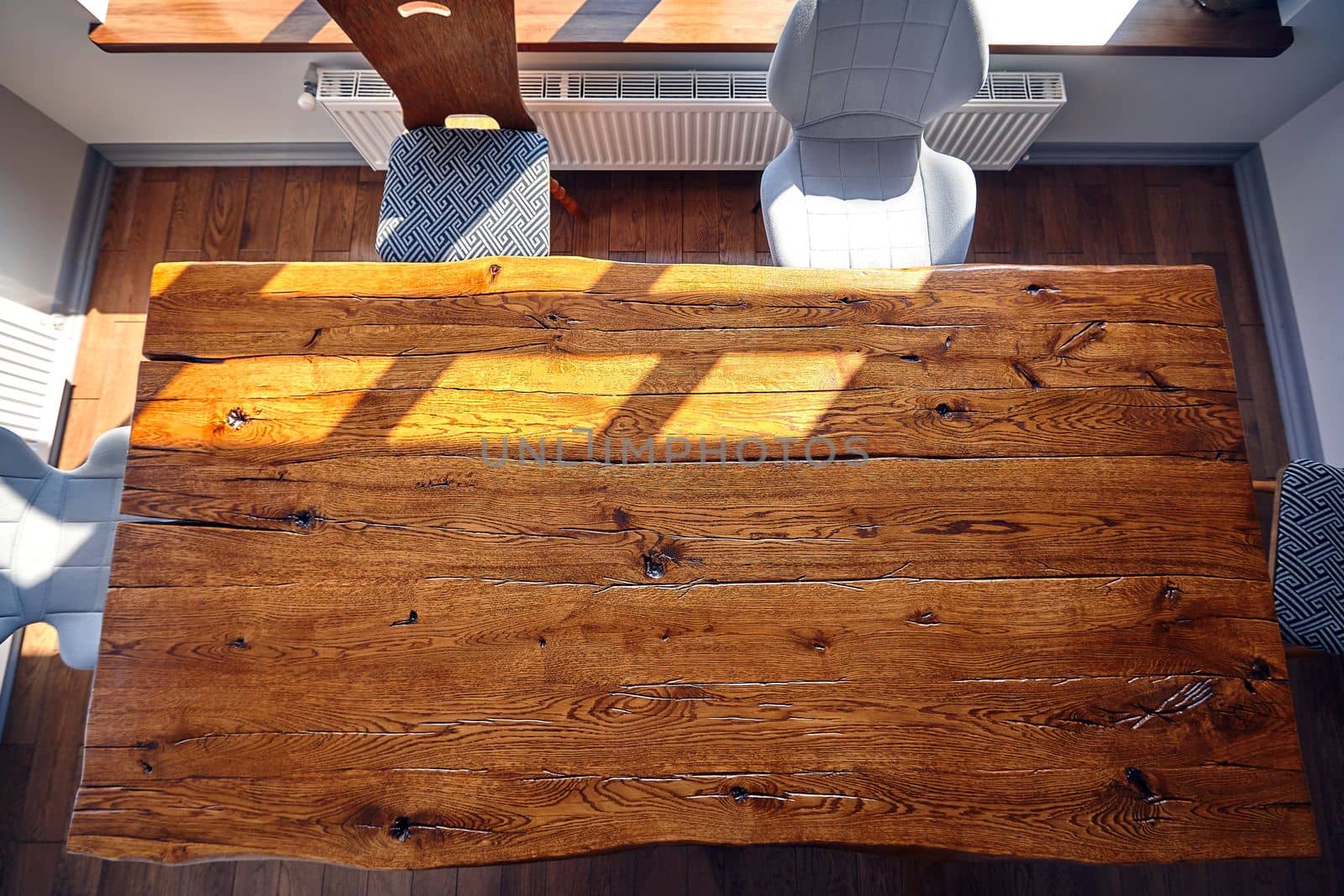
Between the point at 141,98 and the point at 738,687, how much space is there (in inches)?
94.8

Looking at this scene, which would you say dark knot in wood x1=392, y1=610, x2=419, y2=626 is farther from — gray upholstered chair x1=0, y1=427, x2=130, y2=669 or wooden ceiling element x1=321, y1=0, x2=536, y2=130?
wooden ceiling element x1=321, y1=0, x2=536, y2=130

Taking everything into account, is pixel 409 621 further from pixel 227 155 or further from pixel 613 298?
pixel 227 155

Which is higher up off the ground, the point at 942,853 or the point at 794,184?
the point at 794,184

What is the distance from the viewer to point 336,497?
3.66ft

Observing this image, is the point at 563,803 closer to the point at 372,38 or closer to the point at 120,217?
the point at 372,38

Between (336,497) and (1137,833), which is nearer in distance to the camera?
(1137,833)

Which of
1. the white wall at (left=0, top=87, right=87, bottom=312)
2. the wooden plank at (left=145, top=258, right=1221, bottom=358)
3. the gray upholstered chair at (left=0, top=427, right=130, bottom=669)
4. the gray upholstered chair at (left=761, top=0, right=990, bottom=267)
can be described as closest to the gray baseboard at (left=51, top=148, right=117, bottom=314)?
the white wall at (left=0, top=87, right=87, bottom=312)

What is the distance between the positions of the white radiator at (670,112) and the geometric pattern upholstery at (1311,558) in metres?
1.16

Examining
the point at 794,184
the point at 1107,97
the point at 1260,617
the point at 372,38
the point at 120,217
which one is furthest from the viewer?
the point at 120,217

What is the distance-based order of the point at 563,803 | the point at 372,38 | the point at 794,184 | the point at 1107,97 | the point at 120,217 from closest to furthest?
the point at 563,803 → the point at 372,38 → the point at 794,184 → the point at 1107,97 → the point at 120,217

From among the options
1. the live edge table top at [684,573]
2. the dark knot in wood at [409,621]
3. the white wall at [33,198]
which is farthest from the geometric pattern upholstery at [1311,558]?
the white wall at [33,198]

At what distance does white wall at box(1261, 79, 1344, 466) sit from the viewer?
76.5 inches

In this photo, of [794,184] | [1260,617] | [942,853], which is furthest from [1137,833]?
[794,184]

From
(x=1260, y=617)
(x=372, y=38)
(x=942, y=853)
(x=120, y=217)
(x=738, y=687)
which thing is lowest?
(x=942, y=853)
